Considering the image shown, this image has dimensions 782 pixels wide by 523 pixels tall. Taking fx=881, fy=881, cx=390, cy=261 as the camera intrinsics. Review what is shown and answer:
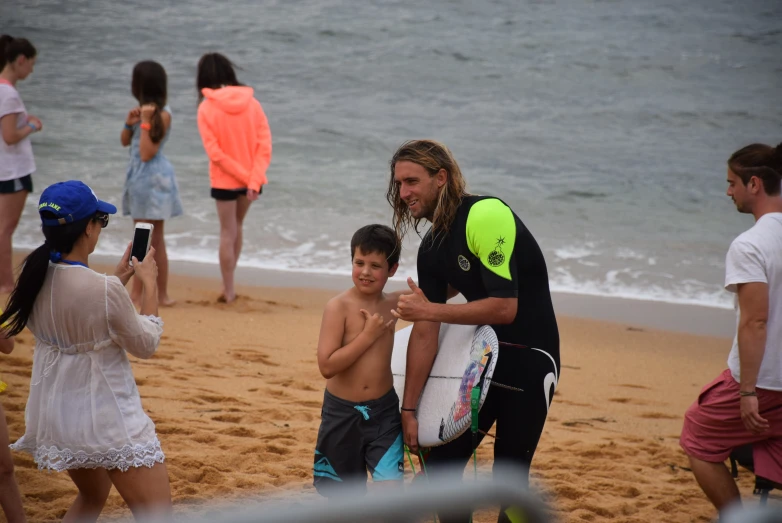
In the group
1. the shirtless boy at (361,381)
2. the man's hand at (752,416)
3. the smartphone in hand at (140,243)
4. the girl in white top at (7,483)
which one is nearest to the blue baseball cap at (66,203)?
the smartphone in hand at (140,243)

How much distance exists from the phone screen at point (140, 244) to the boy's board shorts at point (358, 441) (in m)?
0.90

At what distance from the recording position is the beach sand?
4348 mm

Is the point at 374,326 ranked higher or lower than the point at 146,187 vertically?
lower

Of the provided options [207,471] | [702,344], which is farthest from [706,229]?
[207,471]

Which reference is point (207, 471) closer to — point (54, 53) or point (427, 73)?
point (427, 73)

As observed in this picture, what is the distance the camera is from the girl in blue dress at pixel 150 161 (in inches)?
272

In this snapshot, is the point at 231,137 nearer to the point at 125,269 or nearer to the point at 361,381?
the point at 125,269

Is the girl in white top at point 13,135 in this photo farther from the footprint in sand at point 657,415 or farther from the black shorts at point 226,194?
the footprint in sand at point 657,415

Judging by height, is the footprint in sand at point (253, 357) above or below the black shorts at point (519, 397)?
below

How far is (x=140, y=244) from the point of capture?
10.6 ft

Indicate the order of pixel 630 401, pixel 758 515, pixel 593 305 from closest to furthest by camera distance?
pixel 758 515
pixel 630 401
pixel 593 305

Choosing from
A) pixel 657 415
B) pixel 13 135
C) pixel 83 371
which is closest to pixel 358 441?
pixel 83 371

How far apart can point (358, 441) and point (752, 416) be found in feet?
4.94

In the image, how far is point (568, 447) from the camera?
5.16 metres
